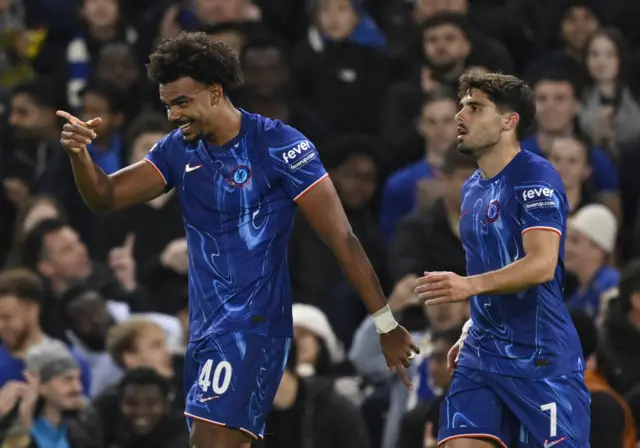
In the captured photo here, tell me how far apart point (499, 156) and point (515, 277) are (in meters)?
0.63

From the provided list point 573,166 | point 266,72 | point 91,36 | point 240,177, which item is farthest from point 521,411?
point 91,36

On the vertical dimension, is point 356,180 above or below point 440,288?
above

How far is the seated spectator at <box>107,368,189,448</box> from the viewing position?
906cm

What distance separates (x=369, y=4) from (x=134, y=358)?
5029 millimetres

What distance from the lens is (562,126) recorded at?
11.1 m

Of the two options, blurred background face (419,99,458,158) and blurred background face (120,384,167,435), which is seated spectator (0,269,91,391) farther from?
blurred background face (419,99,458,158)

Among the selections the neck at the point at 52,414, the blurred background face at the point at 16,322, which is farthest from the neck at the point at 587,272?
the blurred background face at the point at 16,322

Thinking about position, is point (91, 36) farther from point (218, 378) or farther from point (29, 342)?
point (218, 378)

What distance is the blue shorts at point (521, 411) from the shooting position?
6.37m

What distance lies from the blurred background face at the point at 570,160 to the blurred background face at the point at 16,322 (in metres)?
3.35

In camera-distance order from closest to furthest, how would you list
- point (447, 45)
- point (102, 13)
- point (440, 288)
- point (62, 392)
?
point (440, 288) → point (62, 392) → point (447, 45) → point (102, 13)

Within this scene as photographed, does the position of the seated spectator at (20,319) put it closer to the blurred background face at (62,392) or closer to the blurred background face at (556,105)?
the blurred background face at (62,392)

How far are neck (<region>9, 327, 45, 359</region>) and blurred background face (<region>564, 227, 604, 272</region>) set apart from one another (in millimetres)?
3174

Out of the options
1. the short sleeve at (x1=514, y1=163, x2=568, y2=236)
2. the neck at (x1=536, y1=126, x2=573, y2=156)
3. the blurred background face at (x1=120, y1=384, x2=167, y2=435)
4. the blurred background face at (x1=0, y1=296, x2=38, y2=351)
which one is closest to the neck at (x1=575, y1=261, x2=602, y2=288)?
the neck at (x1=536, y1=126, x2=573, y2=156)
